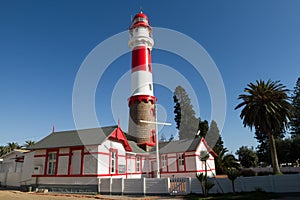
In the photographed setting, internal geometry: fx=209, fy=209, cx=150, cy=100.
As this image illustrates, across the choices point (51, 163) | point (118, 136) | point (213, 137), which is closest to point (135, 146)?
point (118, 136)

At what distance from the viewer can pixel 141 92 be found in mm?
27250

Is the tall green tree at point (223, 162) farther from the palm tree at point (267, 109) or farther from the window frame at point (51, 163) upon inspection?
the window frame at point (51, 163)

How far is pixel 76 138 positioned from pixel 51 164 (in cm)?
326

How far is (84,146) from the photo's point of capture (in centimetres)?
1792

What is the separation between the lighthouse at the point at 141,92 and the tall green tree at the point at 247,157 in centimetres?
3085

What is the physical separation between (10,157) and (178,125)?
90.6ft

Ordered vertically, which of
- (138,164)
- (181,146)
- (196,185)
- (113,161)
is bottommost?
(196,185)

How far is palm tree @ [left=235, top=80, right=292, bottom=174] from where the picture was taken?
22484mm

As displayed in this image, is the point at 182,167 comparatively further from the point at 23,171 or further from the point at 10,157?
the point at 10,157

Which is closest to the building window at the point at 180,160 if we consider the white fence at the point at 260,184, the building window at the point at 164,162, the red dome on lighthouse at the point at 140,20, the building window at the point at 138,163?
the building window at the point at 164,162

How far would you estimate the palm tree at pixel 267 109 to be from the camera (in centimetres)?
2248

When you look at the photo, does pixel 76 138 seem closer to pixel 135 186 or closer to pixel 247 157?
pixel 135 186

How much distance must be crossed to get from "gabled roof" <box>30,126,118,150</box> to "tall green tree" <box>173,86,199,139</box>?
2133 centimetres

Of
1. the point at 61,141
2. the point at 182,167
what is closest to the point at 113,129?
the point at 61,141
